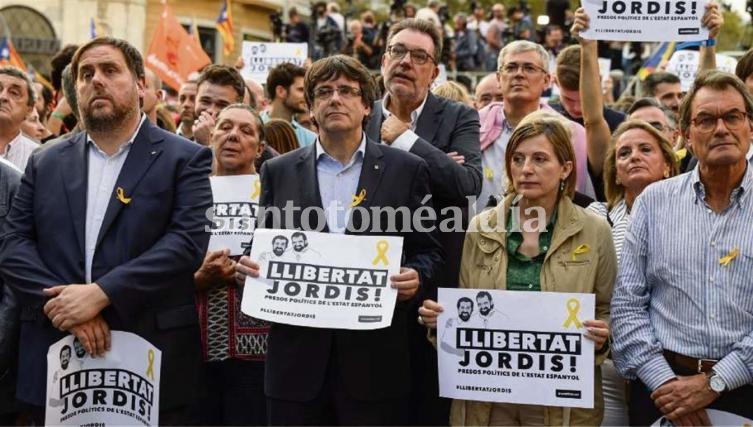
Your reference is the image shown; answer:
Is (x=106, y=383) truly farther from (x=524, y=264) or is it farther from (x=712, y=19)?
(x=712, y=19)

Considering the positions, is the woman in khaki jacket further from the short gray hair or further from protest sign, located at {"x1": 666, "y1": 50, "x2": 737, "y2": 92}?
protest sign, located at {"x1": 666, "y1": 50, "x2": 737, "y2": 92}

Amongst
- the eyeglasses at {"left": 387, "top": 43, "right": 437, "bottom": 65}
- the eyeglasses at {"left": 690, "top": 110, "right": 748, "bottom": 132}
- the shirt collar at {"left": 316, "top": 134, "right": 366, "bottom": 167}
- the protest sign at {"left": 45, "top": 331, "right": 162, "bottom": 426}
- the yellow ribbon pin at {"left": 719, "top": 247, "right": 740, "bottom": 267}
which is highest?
the eyeglasses at {"left": 387, "top": 43, "right": 437, "bottom": 65}

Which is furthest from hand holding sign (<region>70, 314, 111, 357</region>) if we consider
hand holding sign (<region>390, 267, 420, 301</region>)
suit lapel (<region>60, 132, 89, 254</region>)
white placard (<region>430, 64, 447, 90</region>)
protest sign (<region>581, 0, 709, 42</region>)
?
protest sign (<region>581, 0, 709, 42</region>)

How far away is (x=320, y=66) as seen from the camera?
16.4 ft

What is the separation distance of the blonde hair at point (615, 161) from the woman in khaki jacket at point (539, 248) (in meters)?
0.74

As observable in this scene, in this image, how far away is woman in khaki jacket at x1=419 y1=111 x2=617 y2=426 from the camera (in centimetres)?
478

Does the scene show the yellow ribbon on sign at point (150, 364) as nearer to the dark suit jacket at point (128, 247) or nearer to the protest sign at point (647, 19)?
the dark suit jacket at point (128, 247)

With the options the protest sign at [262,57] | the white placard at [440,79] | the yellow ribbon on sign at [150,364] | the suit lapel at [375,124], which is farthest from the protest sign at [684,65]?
the yellow ribbon on sign at [150,364]

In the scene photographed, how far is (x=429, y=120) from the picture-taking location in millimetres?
5605

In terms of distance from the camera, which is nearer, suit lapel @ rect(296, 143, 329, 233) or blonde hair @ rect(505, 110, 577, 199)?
suit lapel @ rect(296, 143, 329, 233)

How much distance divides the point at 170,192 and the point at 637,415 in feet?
7.51

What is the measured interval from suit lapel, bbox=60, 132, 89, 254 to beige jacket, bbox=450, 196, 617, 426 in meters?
1.74

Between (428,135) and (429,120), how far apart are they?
3.6 inches

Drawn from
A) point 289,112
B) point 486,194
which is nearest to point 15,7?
point 289,112
